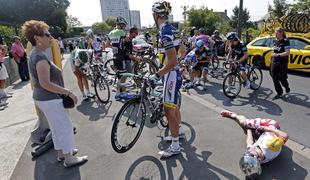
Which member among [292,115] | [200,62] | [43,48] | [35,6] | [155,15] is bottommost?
[292,115]

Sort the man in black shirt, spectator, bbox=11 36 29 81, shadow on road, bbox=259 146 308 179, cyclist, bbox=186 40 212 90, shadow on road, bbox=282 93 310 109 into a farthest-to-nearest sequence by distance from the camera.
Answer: spectator, bbox=11 36 29 81
cyclist, bbox=186 40 212 90
the man in black shirt
shadow on road, bbox=282 93 310 109
shadow on road, bbox=259 146 308 179

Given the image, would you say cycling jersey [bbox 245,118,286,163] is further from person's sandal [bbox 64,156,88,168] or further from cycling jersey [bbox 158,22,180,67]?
person's sandal [bbox 64,156,88,168]

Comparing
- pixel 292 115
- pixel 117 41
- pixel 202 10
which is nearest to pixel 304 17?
pixel 292 115

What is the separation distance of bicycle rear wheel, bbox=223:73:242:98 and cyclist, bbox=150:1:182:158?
322cm

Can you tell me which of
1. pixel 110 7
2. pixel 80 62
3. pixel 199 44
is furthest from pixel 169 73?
pixel 110 7

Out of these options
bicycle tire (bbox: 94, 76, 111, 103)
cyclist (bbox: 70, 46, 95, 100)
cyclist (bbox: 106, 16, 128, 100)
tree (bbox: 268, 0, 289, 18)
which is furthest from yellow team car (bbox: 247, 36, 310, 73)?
tree (bbox: 268, 0, 289, 18)

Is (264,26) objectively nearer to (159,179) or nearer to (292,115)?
(292,115)

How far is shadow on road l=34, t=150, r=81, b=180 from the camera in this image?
133 inches

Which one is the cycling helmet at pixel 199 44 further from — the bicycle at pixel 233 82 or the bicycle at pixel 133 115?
the bicycle at pixel 133 115

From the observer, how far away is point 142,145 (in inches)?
164

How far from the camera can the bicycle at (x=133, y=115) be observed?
3.69m

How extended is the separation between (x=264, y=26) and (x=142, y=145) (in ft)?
34.3

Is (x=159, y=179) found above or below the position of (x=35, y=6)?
below

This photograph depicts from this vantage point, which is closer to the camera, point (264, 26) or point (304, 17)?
point (304, 17)
